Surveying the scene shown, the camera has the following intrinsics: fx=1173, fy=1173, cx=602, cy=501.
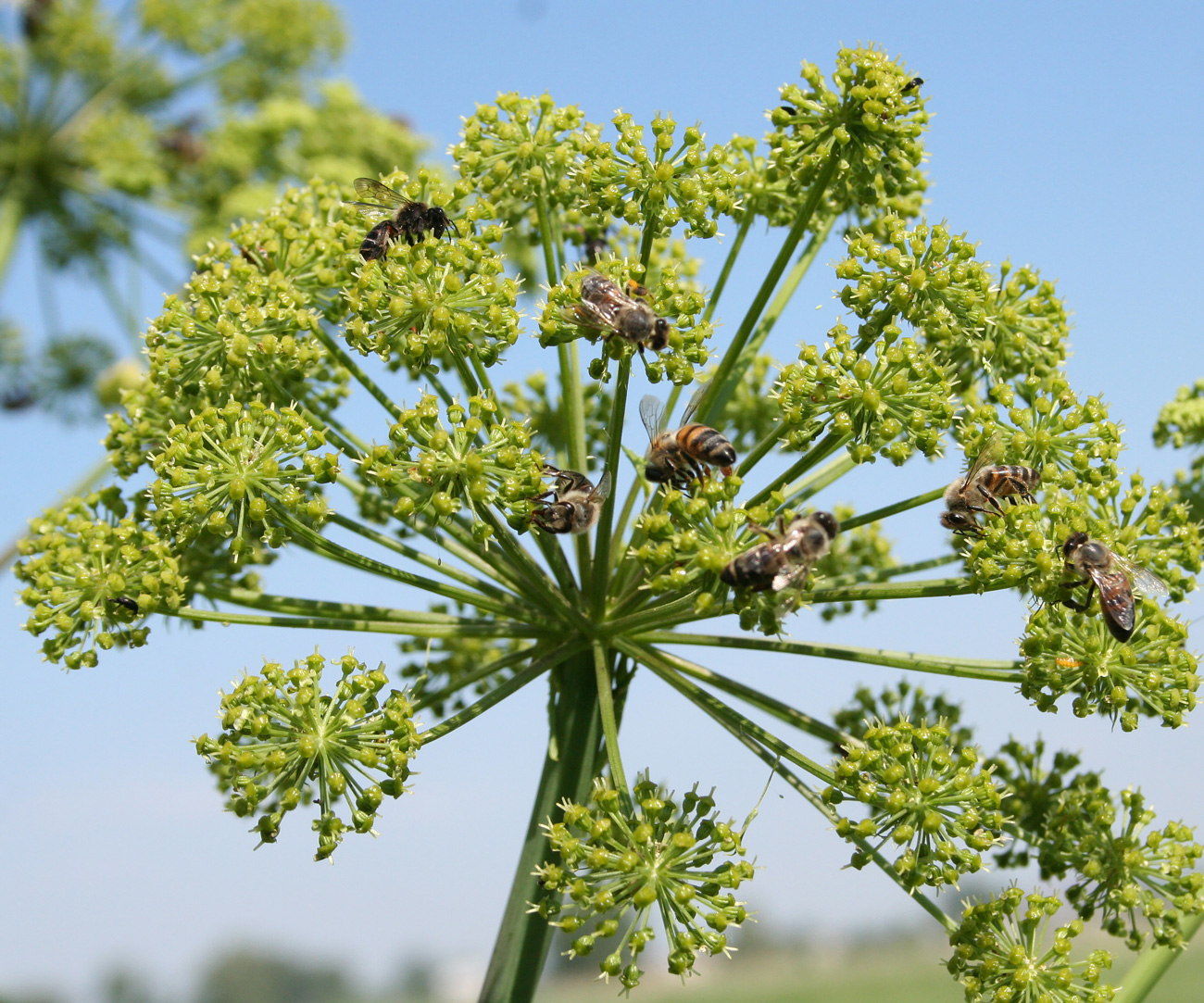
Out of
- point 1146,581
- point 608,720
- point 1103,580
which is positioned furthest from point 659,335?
point 1146,581

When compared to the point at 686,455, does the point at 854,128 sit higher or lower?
higher

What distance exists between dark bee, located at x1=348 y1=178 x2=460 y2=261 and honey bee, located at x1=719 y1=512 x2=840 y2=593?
7.50 ft

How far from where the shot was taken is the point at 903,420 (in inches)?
214

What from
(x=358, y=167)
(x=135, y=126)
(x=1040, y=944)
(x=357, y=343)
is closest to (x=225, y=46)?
(x=135, y=126)

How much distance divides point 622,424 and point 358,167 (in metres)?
14.5

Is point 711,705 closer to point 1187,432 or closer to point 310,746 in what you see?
point 310,746

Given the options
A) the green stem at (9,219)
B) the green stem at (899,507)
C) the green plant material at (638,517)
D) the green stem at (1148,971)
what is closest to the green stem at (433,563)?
the green plant material at (638,517)

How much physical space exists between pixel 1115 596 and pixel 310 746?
3645 millimetres

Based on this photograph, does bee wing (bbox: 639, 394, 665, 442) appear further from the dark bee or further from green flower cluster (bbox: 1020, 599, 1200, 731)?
green flower cluster (bbox: 1020, 599, 1200, 731)

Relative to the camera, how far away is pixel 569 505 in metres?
→ 5.65

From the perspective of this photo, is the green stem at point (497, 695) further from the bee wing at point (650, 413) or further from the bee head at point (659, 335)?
the bee head at point (659, 335)

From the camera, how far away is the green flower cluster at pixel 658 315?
5492 millimetres

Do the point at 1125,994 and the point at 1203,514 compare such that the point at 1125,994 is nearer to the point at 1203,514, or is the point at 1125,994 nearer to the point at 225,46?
the point at 1203,514

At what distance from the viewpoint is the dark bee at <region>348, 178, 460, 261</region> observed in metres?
5.98
